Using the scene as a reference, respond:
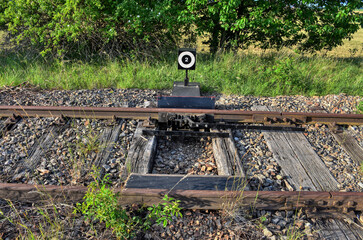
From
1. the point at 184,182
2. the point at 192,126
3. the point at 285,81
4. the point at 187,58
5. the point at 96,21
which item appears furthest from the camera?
the point at 96,21

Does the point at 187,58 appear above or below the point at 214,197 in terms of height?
above

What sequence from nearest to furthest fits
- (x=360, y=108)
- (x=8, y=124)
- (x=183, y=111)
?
(x=8, y=124) → (x=183, y=111) → (x=360, y=108)

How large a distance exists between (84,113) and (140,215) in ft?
7.50

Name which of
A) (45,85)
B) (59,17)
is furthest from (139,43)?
(45,85)

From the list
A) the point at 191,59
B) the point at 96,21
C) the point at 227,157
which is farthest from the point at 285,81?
the point at 96,21

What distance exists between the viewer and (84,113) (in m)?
4.19

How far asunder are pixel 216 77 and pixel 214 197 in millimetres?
4117

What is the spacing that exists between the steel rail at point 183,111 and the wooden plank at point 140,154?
20.2 inches

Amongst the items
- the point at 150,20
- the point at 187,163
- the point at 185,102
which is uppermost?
the point at 150,20

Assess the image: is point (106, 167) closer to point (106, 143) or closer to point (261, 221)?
point (106, 143)

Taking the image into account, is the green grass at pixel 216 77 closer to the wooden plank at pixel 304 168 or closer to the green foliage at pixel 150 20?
the green foliage at pixel 150 20

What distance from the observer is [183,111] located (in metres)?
4.13

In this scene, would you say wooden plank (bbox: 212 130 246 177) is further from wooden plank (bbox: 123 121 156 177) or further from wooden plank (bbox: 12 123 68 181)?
wooden plank (bbox: 12 123 68 181)

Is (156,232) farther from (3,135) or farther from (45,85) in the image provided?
(45,85)
